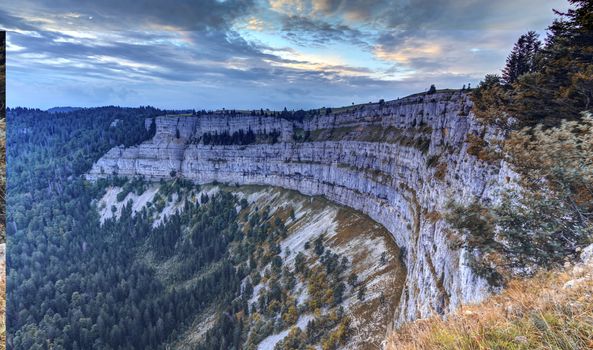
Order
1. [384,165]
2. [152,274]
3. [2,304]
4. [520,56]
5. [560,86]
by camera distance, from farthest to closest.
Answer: [152,274] → [384,165] → [520,56] → [560,86] → [2,304]

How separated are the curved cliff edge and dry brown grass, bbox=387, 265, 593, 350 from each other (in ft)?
14.8

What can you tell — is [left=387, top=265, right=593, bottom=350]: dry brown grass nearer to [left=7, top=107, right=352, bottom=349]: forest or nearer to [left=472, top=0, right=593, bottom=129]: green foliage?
[left=472, top=0, right=593, bottom=129]: green foliage

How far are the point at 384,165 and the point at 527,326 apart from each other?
257 feet

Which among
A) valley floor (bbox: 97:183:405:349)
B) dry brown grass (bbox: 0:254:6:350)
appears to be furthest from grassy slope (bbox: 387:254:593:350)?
valley floor (bbox: 97:183:405:349)

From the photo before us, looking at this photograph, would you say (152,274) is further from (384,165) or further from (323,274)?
(384,165)

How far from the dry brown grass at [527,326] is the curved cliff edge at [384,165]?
452 cm

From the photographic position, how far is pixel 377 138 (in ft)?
308

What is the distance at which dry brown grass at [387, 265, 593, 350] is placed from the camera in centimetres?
605

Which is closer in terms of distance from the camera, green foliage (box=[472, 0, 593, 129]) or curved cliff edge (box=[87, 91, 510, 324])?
green foliage (box=[472, 0, 593, 129])

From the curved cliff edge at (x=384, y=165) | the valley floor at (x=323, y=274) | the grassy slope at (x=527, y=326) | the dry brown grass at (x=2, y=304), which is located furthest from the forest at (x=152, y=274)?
the grassy slope at (x=527, y=326)

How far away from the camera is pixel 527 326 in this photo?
671 cm

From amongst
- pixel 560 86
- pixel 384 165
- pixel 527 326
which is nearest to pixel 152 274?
pixel 384 165

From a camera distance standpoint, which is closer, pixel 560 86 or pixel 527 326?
pixel 527 326

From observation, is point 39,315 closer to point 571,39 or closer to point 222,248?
point 222,248
